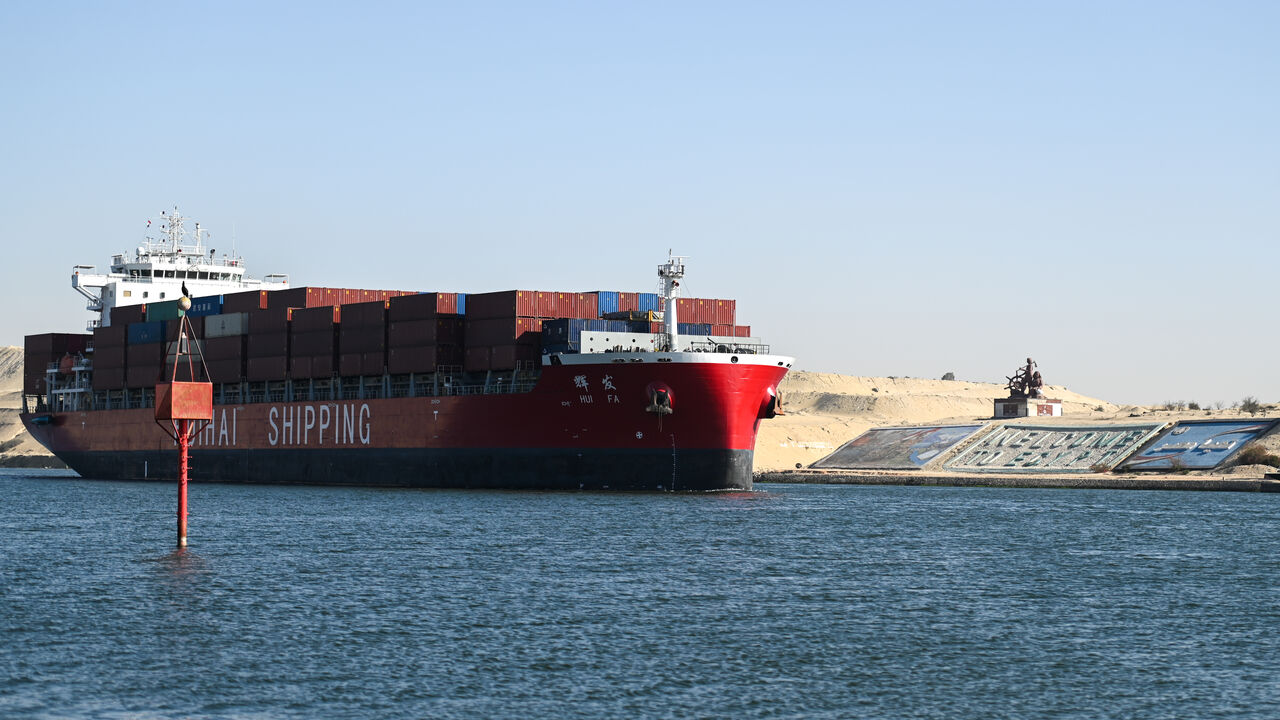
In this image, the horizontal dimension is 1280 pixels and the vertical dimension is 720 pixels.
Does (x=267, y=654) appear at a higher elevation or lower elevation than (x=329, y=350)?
lower

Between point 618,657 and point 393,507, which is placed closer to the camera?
point 618,657

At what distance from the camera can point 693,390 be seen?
191 feet

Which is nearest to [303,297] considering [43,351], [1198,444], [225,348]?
[225,348]

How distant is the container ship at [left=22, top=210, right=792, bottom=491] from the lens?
59.2 metres

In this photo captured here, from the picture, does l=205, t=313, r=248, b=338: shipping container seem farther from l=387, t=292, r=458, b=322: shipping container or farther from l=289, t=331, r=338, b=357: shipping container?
l=387, t=292, r=458, b=322: shipping container

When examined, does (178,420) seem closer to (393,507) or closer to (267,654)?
(267,654)

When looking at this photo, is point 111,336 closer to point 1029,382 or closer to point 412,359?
point 412,359

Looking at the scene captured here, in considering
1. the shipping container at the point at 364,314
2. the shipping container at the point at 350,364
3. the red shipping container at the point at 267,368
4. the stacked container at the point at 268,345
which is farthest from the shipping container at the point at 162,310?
the shipping container at the point at 350,364

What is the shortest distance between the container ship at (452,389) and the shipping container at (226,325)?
10cm

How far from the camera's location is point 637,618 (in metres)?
26.2

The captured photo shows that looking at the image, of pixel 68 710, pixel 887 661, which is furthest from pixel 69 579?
pixel 887 661

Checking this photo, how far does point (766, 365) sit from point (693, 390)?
14.0 feet

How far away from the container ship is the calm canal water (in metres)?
11.2

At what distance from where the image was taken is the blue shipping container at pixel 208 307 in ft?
263
